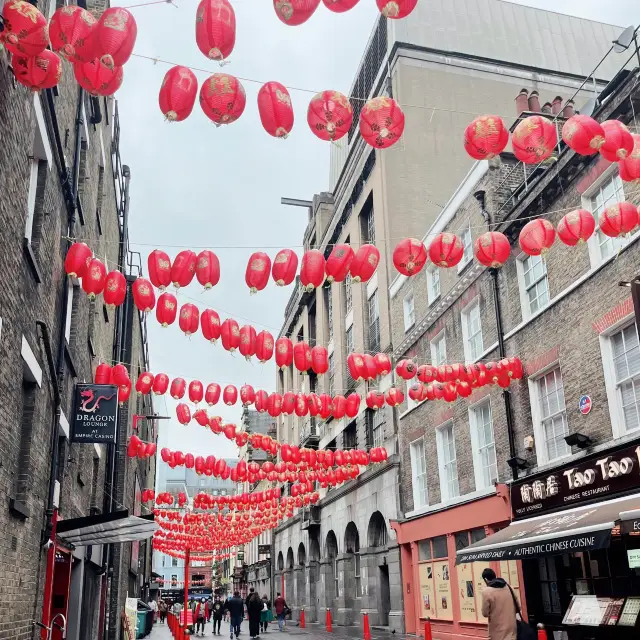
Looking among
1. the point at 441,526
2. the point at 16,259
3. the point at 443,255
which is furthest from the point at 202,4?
the point at 441,526

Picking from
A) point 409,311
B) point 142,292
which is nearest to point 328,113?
point 142,292

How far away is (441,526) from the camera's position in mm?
20484

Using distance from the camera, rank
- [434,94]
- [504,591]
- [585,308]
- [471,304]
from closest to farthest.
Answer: [504,591] → [585,308] → [471,304] → [434,94]

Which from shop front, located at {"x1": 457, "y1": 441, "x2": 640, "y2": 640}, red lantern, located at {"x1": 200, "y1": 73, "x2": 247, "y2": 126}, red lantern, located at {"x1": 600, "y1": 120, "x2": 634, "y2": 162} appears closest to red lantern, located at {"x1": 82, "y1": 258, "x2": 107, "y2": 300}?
red lantern, located at {"x1": 200, "y1": 73, "x2": 247, "y2": 126}

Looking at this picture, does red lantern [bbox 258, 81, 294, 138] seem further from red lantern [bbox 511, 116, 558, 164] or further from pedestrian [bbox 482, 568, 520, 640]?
pedestrian [bbox 482, 568, 520, 640]

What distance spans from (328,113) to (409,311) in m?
17.6

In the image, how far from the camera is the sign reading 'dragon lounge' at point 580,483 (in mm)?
12438

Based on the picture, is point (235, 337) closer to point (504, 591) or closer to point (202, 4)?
point (504, 591)

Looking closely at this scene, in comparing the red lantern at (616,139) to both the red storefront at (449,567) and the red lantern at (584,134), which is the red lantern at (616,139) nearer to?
the red lantern at (584,134)

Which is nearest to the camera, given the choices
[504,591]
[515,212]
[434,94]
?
[504,591]

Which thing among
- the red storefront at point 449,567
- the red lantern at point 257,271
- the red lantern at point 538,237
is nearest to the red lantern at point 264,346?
the red lantern at point 257,271

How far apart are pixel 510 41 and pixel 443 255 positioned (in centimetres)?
2761

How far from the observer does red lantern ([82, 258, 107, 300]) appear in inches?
461

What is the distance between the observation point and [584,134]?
943 cm
